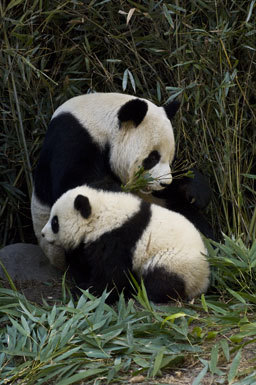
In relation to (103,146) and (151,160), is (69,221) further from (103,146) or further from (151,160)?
(151,160)

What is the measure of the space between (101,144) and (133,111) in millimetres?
305

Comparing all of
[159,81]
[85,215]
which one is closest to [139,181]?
[85,215]

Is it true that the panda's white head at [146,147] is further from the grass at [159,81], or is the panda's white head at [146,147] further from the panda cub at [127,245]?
the panda cub at [127,245]

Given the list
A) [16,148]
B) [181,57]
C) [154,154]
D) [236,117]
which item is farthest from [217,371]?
[16,148]

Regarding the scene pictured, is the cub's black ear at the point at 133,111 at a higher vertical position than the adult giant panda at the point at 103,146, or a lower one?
higher

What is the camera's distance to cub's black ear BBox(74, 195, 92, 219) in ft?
11.9

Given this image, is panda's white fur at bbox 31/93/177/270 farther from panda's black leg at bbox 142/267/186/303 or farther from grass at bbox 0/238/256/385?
grass at bbox 0/238/256/385

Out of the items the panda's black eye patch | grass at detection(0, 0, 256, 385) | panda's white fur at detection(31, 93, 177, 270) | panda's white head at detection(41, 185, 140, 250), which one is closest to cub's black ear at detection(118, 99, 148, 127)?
panda's white fur at detection(31, 93, 177, 270)

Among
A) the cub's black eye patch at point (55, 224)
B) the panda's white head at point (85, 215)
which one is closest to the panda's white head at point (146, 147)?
the panda's white head at point (85, 215)

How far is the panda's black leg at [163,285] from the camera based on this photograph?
3688mm

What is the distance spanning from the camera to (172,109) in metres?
4.38

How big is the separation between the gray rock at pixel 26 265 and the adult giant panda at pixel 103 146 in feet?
0.37

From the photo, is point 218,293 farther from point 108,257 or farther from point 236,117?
point 236,117

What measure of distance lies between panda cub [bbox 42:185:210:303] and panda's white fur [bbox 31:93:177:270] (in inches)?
11.6
